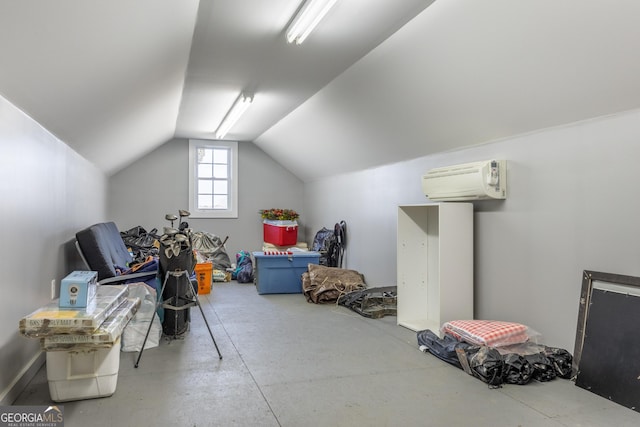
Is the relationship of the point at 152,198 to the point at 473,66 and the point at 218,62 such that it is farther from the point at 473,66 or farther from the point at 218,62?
the point at 473,66

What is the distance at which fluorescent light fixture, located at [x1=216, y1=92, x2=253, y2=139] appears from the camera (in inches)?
227

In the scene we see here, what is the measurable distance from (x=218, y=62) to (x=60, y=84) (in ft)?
6.34

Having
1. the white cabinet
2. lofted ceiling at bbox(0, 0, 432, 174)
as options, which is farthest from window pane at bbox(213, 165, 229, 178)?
the white cabinet

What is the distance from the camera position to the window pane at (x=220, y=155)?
30.9 ft

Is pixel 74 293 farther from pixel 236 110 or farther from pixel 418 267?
pixel 236 110

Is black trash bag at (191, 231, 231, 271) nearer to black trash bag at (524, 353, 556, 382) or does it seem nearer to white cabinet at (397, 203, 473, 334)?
white cabinet at (397, 203, 473, 334)

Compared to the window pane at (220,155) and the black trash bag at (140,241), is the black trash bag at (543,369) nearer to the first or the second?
the black trash bag at (140,241)

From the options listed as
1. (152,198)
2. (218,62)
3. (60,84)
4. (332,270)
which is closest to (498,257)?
(332,270)

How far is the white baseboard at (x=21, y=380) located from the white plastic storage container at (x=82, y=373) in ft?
0.72

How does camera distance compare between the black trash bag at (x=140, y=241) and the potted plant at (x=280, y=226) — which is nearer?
the black trash bag at (x=140, y=241)

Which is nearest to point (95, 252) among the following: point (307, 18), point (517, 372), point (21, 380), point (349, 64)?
point (21, 380)

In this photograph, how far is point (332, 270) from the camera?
6.55 metres

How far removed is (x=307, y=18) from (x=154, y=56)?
4.37ft

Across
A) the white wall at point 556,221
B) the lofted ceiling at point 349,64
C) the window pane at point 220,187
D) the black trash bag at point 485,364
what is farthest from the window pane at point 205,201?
the black trash bag at point 485,364
